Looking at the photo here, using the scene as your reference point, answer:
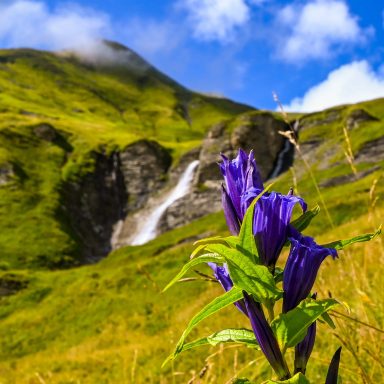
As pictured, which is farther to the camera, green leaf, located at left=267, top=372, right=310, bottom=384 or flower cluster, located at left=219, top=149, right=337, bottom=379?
flower cluster, located at left=219, top=149, right=337, bottom=379

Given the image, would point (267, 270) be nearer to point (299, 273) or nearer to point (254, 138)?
point (299, 273)

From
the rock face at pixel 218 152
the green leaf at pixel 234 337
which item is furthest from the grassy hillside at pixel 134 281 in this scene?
the rock face at pixel 218 152

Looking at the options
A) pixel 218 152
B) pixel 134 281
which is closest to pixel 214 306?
pixel 134 281

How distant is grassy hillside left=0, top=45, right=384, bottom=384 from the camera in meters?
6.18

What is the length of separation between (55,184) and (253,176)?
313ft

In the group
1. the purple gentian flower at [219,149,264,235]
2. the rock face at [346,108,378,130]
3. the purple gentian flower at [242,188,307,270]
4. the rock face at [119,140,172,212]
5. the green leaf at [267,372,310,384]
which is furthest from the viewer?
the rock face at [119,140,172,212]

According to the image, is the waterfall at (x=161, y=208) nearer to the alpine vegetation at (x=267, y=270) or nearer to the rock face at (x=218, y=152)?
the rock face at (x=218, y=152)

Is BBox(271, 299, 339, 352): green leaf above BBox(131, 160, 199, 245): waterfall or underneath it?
underneath

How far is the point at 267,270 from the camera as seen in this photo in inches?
76.0

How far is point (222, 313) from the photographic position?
1364 centimetres

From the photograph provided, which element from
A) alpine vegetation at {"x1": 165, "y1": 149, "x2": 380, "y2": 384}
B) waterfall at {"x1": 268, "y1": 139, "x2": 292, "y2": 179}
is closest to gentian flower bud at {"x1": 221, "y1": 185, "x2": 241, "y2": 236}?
alpine vegetation at {"x1": 165, "y1": 149, "x2": 380, "y2": 384}

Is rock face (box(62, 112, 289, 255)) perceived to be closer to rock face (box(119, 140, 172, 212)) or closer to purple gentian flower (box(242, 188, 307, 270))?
rock face (box(119, 140, 172, 212))

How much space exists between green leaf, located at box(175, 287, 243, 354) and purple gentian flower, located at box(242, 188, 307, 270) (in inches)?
9.0

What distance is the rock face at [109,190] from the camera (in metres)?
90.2
